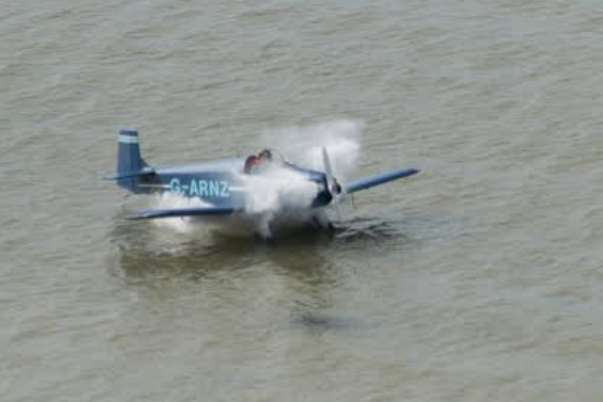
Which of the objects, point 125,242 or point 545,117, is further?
point 545,117

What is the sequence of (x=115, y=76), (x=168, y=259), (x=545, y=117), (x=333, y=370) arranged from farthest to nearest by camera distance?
(x=115, y=76), (x=545, y=117), (x=168, y=259), (x=333, y=370)

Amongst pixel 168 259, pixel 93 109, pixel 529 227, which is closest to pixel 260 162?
pixel 168 259

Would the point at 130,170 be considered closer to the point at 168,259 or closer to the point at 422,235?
the point at 168,259

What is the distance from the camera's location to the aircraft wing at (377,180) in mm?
50438

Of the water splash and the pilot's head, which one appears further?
the water splash

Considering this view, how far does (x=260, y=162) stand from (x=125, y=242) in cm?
399

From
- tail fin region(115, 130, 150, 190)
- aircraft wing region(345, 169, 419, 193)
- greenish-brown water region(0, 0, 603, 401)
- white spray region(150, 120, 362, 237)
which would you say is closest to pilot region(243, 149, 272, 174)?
white spray region(150, 120, 362, 237)

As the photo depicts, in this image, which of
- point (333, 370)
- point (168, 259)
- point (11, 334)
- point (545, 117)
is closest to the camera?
point (333, 370)

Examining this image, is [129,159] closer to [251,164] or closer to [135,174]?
[135,174]

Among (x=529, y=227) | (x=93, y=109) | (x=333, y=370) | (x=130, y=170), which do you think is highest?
(x=93, y=109)

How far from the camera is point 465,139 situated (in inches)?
2160

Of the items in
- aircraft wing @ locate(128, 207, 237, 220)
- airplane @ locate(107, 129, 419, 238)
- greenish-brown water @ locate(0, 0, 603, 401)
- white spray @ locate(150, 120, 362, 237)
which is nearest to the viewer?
greenish-brown water @ locate(0, 0, 603, 401)

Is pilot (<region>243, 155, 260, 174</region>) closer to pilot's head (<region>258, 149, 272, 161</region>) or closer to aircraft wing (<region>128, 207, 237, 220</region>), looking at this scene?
pilot's head (<region>258, 149, 272, 161</region>)

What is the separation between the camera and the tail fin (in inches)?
2036
